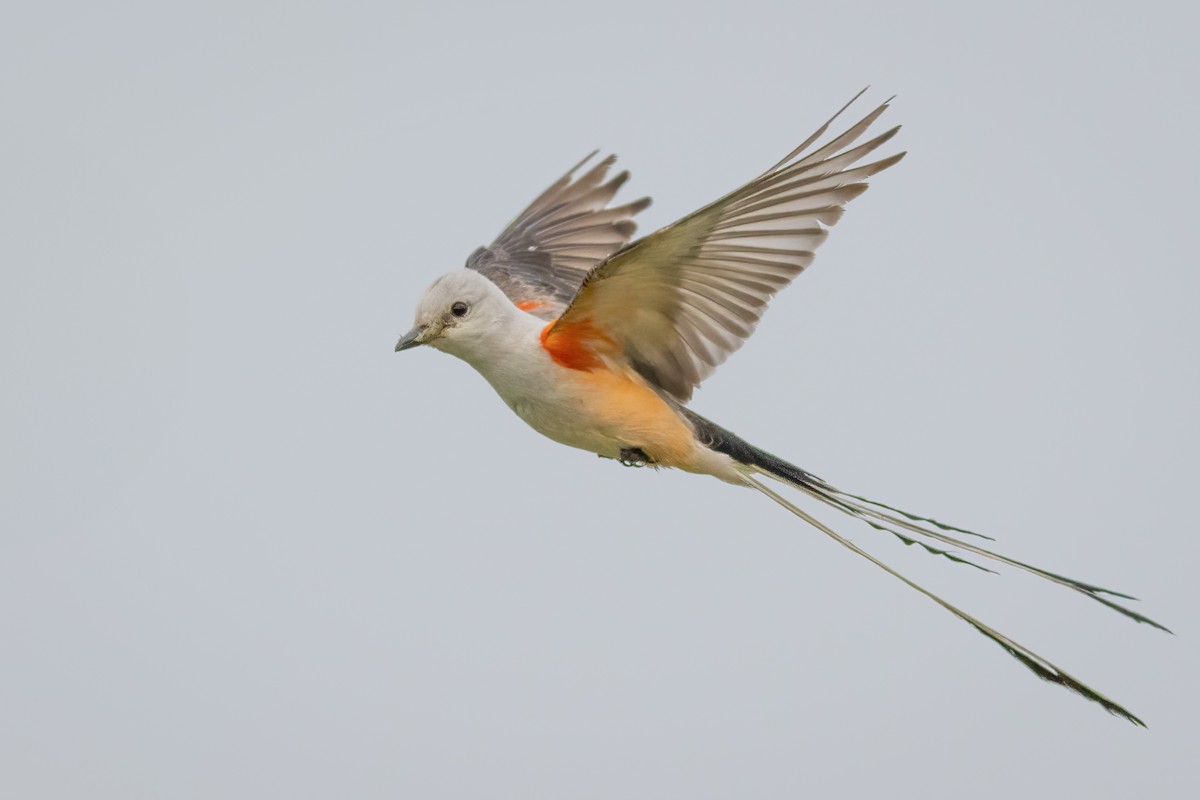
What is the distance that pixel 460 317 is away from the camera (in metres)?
3.60

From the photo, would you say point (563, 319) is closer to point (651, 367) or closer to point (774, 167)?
point (651, 367)

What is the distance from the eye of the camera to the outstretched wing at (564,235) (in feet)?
16.1

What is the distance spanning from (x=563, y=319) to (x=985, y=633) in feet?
4.54

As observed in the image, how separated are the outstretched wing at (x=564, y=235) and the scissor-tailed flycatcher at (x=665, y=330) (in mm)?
1011

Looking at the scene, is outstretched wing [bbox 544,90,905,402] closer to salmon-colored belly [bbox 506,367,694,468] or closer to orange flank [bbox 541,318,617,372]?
orange flank [bbox 541,318,617,372]

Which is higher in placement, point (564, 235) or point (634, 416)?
point (564, 235)

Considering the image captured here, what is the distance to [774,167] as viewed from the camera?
3.09 meters

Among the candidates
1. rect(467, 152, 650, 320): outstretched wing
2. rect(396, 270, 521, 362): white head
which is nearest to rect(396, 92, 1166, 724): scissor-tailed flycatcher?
rect(396, 270, 521, 362): white head

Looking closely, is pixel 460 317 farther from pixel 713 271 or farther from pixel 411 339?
pixel 713 271

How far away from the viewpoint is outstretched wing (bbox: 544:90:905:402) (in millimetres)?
3201

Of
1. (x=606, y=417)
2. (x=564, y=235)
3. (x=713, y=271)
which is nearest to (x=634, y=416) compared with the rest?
(x=606, y=417)

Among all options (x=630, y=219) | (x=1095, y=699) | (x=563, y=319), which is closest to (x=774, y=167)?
(x=563, y=319)

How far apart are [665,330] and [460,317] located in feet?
1.91

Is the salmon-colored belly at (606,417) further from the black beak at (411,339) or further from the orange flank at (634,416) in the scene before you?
the black beak at (411,339)
